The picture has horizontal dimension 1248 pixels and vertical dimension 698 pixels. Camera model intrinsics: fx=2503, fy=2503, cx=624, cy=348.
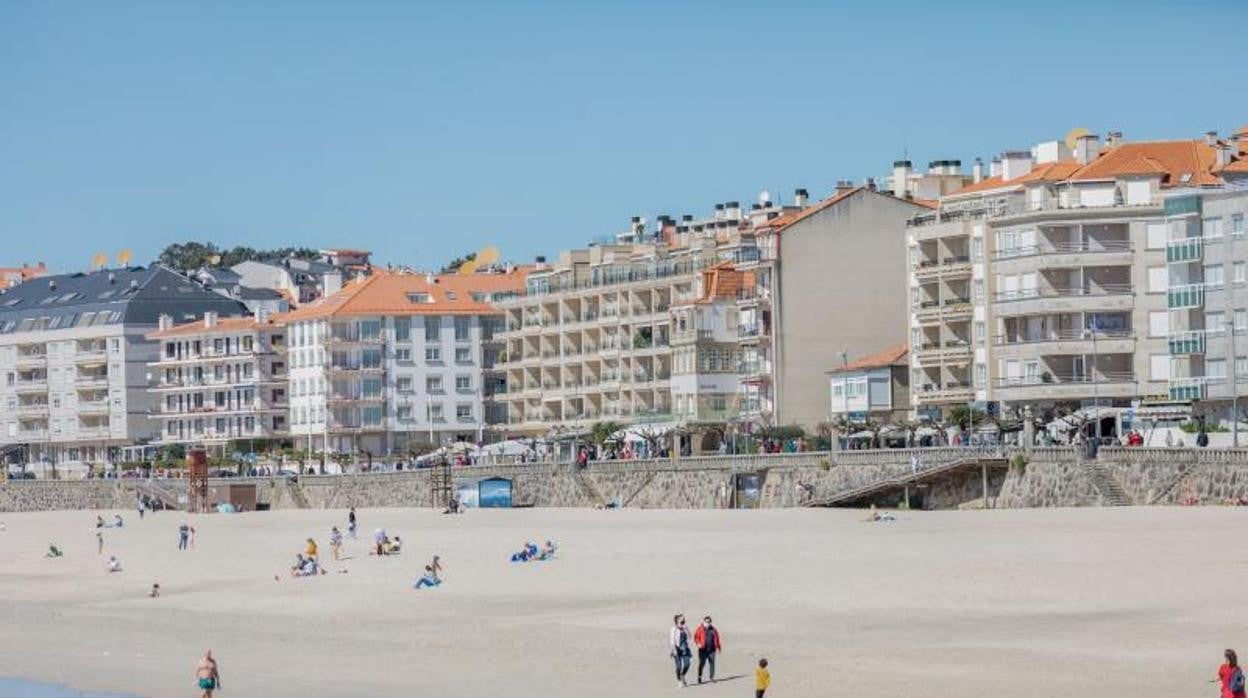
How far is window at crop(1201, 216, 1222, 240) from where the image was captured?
251ft

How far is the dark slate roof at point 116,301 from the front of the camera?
514ft

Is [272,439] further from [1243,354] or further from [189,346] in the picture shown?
[1243,354]

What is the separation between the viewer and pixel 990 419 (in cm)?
8519

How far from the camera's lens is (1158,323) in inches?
3265

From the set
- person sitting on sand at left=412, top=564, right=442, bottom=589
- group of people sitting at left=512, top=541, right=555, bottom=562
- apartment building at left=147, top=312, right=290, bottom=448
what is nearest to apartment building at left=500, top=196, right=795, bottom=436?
apartment building at left=147, top=312, right=290, bottom=448

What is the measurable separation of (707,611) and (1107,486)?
2220 cm

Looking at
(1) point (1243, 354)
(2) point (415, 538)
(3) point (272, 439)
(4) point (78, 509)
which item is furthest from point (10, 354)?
(1) point (1243, 354)

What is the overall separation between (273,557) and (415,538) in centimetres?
525

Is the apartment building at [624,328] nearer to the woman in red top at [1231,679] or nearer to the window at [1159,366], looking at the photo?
the window at [1159,366]

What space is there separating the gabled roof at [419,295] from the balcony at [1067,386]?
47.8 meters

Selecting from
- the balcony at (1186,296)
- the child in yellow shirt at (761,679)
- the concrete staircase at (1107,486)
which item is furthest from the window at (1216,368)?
the child in yellow shirt at (761,679)

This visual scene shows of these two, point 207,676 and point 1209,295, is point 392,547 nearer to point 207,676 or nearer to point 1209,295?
point 1209,295

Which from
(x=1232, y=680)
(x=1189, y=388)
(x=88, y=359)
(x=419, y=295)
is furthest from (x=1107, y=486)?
(x=88, y=359)

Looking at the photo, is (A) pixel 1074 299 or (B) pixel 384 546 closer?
(B) pixel 384 546
